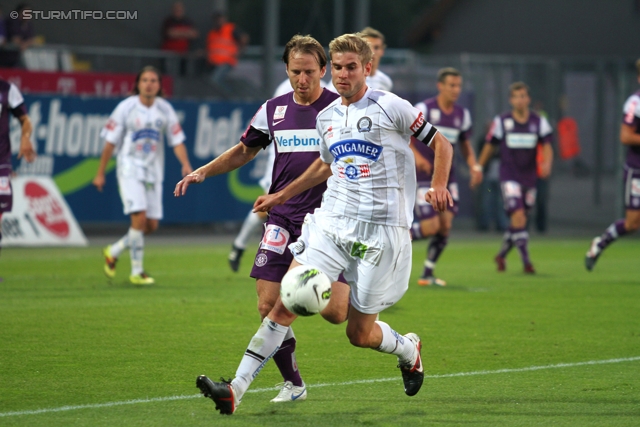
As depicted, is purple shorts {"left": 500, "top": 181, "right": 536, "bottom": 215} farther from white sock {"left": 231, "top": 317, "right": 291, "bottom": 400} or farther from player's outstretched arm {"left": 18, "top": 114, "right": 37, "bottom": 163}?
white sock {"left": 231, "top": 317, "right": 291, "bottom": 400}

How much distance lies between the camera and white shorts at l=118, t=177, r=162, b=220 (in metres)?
12.1

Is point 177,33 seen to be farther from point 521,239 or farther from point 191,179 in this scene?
point 191,179

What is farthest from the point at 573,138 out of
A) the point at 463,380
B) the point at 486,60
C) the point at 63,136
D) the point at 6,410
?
the point at 6,410

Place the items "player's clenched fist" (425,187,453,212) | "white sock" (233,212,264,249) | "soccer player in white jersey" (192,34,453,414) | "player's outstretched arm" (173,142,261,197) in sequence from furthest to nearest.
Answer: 1. "white sock" (233,212,264,249)
2. "player's outstretched arm" (173,142,261,197)
3. "soccer player in white jersey" (192,34,453,414)
4. "player's clenched fist" (425,187,453,212)

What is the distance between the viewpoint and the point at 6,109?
11.7 metres

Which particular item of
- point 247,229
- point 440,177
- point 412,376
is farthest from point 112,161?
point 440,177

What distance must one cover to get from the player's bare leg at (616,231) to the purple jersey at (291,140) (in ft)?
24.1

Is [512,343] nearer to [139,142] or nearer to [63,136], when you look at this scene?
[139,142]

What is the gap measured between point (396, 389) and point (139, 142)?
6349mm

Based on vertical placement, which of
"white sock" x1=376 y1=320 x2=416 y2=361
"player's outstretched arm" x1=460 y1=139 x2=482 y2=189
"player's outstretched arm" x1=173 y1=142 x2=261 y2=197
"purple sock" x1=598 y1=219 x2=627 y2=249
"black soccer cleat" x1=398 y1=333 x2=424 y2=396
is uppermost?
"player's outstretched arm" x1=173 y1=142 x2=261 y2=197

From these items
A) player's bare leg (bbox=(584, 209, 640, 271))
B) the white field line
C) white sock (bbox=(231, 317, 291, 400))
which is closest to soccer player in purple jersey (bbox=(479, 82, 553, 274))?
player's bare leg (bbox=(584, 209, 640, 271))

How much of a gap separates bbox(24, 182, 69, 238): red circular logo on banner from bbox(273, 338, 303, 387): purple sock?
37.4 feet

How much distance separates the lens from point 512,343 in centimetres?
868

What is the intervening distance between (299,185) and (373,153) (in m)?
0.50
